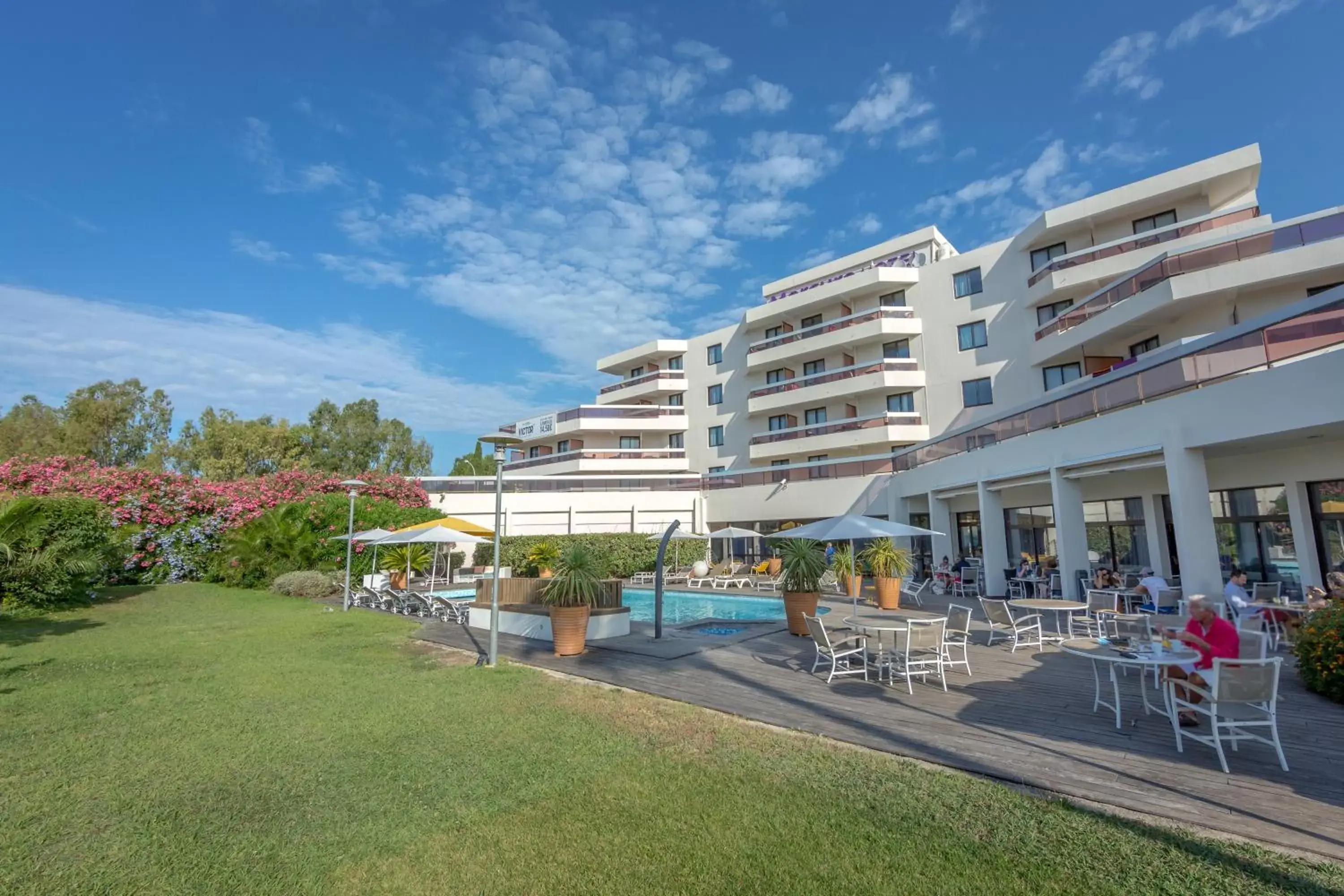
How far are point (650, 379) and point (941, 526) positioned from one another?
23232 millimetres

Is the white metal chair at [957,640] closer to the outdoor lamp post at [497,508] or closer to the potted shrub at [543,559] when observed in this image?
the outdoor lamp post at [497,508]

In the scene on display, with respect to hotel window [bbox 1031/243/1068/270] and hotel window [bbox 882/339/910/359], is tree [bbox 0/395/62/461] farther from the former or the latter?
hotel window [bbox 1031/243/1068/270]

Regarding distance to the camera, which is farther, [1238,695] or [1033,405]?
[1033,405]

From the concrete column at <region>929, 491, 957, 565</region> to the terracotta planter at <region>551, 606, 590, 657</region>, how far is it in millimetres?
15205

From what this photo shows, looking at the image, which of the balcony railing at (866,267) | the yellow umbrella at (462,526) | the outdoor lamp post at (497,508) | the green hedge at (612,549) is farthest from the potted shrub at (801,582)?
the balcony railing at (866,267)

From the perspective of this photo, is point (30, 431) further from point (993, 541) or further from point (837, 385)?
point (993, 541)

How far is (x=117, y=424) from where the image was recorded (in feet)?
114

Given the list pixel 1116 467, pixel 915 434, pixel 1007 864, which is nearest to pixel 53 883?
pixel 1007 864

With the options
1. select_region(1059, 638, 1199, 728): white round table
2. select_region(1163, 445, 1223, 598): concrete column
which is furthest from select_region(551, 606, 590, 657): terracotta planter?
select_region(1163, 445, 1223, 598): concrete column

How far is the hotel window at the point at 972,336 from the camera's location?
27672 mm

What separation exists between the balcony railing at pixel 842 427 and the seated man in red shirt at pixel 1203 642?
2489 cm

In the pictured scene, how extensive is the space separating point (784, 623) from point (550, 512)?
64.3 feet

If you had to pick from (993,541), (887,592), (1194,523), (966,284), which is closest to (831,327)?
(966,284)

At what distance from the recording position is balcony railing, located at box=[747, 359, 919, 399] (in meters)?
29.8
